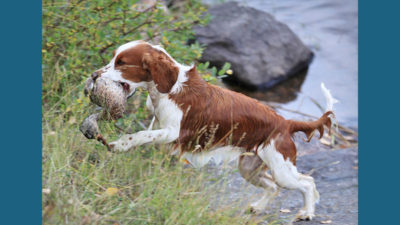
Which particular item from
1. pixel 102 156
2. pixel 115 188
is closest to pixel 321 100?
pixel 102 156

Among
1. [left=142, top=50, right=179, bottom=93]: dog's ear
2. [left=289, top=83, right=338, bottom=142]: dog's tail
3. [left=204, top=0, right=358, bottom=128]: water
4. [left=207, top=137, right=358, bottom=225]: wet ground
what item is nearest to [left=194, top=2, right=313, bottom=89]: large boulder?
[left=204, top=0, right=358, bottom=128]: water

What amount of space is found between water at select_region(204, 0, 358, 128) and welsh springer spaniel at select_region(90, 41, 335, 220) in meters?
3.64

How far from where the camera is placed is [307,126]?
480 cm

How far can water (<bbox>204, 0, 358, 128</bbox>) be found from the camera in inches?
366

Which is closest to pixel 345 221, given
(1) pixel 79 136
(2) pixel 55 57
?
(1) pixel 79 136

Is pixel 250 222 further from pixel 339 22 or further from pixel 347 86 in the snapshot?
pixel 339 22

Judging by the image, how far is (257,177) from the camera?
490 cm

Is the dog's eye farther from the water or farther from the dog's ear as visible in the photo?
the water

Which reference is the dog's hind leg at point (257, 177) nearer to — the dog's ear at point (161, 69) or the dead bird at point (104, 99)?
the dog's ear at point (161, 69)

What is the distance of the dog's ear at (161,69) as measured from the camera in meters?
4.11

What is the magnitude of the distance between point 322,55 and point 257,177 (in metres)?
6.77

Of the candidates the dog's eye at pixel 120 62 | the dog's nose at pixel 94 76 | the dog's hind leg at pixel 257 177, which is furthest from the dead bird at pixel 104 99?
the dog's hind leg at pixel 257 177

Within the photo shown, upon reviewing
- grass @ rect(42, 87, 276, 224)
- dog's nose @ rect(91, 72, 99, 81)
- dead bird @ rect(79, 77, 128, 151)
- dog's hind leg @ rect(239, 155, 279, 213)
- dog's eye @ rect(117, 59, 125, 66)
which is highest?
dog's eye @ rect(117, 59, 125, 66)

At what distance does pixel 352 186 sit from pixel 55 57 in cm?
365
